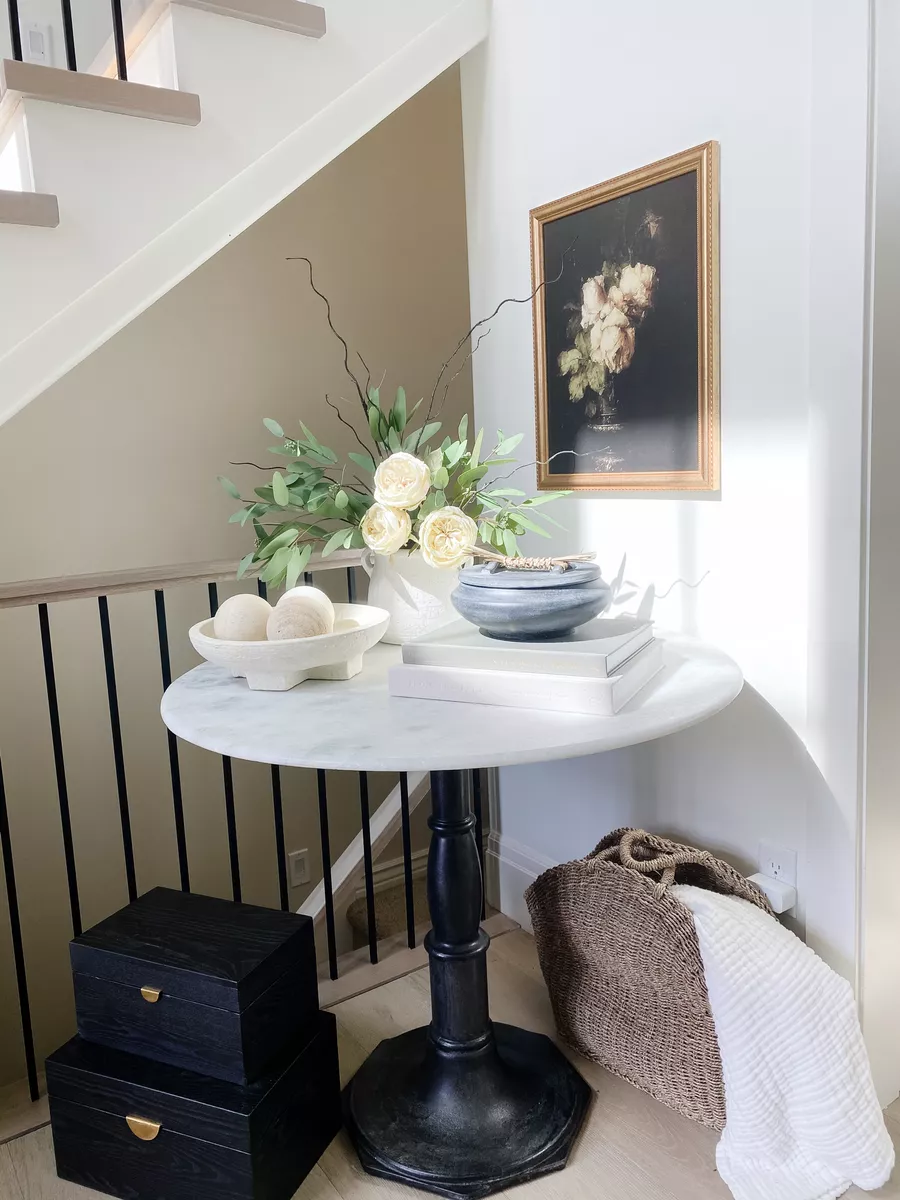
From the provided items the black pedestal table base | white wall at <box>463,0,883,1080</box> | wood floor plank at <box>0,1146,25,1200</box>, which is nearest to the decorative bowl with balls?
the black pedestal table base

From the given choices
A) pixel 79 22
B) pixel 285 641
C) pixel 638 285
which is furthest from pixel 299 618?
pixel 79 22

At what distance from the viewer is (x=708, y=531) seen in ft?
5.42

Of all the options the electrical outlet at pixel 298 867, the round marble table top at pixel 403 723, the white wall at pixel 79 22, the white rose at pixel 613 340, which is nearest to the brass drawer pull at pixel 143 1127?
the round marble table top at pixel 403 723

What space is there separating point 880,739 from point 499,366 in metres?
1.17

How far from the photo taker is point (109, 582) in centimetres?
173

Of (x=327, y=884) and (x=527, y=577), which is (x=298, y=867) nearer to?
(x=327, y=884)

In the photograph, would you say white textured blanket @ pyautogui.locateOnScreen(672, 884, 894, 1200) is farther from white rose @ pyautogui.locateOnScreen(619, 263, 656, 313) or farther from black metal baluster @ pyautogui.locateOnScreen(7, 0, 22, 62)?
black metal baluster @ pyautogui.locateOnScreen(7, 0, 22, 62)

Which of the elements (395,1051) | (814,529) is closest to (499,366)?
(814,529)

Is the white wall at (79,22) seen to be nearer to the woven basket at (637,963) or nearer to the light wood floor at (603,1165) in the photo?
the woven basket at (637,963)

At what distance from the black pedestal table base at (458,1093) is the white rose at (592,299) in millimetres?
953

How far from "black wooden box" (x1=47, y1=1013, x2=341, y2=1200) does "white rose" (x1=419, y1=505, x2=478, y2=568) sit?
0.79 m

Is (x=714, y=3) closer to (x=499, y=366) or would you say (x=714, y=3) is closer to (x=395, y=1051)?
Result: (x=499, y=366)

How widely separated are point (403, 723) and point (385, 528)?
0.41 m

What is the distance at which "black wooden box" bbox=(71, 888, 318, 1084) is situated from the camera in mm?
1344
